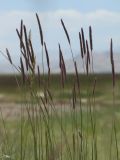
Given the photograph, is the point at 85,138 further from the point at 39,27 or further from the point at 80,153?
the point at 39,27

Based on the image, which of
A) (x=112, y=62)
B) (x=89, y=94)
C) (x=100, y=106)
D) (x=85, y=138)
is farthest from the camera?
(x=100, y=106)

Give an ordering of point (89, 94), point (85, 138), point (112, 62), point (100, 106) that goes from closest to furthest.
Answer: point (112, 62) → point (89, 94) → point (85, 138) → point (100, 106)

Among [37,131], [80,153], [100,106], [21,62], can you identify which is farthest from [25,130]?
[100,106]

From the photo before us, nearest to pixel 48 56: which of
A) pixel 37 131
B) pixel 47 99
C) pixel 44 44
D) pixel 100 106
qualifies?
pixel 44 44

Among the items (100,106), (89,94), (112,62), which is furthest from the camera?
(100,106)

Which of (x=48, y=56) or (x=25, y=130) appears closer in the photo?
(x=48, y=56)

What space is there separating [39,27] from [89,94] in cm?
33

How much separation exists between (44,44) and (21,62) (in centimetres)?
11

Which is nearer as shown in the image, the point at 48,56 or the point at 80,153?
the point at 48,56

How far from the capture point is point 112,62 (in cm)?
201

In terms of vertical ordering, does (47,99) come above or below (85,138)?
above

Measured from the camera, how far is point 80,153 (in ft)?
7.27

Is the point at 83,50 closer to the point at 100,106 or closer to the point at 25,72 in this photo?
the point at 25,72

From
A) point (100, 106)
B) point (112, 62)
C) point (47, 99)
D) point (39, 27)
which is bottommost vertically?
point (100, 106)
